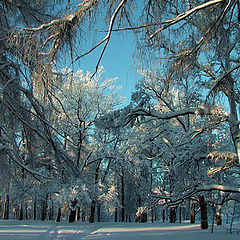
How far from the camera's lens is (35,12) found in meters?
3.03

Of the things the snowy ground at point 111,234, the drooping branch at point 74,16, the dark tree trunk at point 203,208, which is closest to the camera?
the drooping branch at point 74,16

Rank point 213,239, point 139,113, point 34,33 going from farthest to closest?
point 213,239 < point 139,113 < point 34,33

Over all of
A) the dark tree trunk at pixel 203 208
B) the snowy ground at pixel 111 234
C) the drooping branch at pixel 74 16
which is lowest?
the snowy ground at pixel 111 234

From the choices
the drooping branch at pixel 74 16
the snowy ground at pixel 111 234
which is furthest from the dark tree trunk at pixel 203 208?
the drooping branch at pixel 74 16

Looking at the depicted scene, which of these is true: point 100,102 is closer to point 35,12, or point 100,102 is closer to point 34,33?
point 35,12

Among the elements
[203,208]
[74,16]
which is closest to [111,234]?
[203,208]

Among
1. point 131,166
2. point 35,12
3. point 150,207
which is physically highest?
point 35,12

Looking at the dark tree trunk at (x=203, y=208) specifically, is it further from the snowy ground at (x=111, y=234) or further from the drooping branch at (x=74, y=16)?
the drooping branch at (x=74, y=16)

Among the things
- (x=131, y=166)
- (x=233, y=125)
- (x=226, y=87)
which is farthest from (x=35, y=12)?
(x=131, y=166)

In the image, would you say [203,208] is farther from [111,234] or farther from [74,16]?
[74,16]

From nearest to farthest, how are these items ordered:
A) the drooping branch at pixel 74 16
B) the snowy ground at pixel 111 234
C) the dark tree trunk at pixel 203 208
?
the drooping branch at pixel 74 16
the snowy ground at pixel 111 234
the dark tree trunk at pixel 203 208

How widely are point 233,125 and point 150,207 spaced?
4734 mm

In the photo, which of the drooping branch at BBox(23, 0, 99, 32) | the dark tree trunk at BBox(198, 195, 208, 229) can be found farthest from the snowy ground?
the drooping branch at BBox(23, 0, 99, 32)

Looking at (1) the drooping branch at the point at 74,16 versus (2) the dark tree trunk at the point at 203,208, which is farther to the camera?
(2) the dark tree trunk at the point at 203,208
